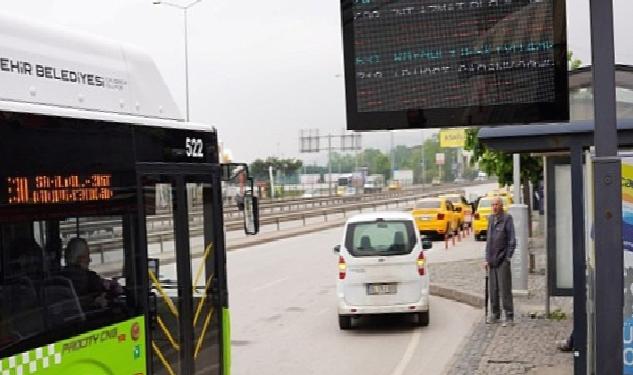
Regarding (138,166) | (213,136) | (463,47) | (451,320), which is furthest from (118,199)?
(451,320)

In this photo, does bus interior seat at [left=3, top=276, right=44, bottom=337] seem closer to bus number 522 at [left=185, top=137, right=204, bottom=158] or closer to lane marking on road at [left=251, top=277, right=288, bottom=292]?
bus number 522 at [left=185, top=137, right=204, bottom=158]

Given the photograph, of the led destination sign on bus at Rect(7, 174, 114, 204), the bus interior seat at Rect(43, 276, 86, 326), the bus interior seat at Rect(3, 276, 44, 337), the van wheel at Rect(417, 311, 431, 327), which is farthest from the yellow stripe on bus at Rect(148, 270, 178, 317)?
the van wheel at Rect(417, 311, 431, 327)

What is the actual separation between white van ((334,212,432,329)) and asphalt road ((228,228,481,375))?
0.41 m

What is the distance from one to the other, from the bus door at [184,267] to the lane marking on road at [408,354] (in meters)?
3.46

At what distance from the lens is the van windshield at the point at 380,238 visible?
47.4 feet

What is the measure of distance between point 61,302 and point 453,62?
310 centimetres

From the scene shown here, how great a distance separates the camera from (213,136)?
8.43 meters

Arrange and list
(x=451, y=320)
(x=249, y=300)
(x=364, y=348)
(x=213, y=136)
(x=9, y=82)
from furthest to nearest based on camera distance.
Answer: (x=249, y=300), (x=451, y=320), (x=364, y=348), (x=213, y=136), (x=9, y=82)

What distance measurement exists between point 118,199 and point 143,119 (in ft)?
2.69

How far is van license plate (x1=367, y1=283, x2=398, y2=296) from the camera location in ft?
46.8

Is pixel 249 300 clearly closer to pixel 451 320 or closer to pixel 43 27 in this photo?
pixel 451 320

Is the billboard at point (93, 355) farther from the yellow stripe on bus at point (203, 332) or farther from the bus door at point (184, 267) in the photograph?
the yellow stripe on bus at point (203, 332)

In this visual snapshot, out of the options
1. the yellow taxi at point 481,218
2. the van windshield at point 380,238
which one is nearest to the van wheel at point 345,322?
the van windshield at point 380,238

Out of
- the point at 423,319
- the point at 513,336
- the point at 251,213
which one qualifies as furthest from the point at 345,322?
the point at 251,213
